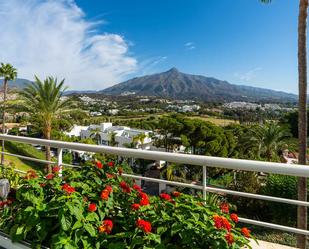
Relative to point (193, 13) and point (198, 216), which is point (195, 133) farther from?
point (198, 216)

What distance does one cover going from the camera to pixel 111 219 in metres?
1.44

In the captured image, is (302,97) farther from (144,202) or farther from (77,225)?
(77,225)

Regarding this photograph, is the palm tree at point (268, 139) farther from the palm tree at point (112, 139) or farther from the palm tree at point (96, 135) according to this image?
the palm tree at point (96, 135)

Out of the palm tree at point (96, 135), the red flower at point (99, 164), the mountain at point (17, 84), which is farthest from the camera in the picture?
the palm tree at point (96, 135)

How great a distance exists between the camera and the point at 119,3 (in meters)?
24.3

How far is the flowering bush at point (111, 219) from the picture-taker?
1.19 m

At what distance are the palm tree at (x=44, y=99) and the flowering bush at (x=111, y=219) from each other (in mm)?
12907

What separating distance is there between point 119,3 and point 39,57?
12.4 meters

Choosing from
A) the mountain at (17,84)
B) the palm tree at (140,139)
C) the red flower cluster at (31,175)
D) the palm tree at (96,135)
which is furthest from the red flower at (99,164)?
the palm tree at (96,135)

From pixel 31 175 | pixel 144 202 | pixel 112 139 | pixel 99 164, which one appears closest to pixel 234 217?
pixel 144 202

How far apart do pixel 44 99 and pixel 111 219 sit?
13.4m

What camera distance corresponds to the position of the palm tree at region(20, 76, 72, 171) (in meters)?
13.7

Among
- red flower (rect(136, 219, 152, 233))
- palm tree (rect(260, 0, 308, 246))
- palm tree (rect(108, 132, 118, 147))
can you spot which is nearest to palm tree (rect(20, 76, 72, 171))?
palm tree (rect(260, 0, 308, 246))

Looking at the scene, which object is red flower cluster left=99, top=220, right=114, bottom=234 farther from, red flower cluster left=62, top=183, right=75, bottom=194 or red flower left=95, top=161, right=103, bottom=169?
red flower left=95, top=161, right=103, bottom=169
